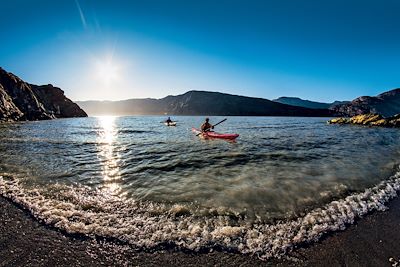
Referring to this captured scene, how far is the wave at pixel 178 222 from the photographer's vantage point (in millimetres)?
4979

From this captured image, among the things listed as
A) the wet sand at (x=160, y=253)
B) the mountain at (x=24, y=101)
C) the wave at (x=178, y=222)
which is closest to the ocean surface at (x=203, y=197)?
the wave at (x=178, y=222)

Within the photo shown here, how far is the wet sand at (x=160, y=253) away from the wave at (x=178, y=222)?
0.25 m

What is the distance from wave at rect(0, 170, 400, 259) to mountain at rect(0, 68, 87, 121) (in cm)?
6386

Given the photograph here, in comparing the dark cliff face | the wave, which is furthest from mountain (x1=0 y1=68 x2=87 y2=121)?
the wave

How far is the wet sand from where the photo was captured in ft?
14.0

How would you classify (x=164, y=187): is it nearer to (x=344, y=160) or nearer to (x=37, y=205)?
(x=37, y=205)

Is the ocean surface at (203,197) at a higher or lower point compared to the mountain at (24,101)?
lower

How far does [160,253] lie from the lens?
4590 millimetres

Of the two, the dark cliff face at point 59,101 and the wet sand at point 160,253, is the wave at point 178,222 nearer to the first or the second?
the wet sand at point 160,253

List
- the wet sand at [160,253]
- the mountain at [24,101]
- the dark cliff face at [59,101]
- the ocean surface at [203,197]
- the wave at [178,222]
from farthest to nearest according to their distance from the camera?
the dark cliff face at [59,101] → the mountain at [24,101] → the ocean surface at [203,197] → the wave at [178,222] → the wet sand at [160,253]

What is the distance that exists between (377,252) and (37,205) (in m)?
8.64

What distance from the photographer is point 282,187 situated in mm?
8656

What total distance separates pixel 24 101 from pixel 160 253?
93974 mm

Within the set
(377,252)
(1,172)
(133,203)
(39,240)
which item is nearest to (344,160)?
(377,252)
